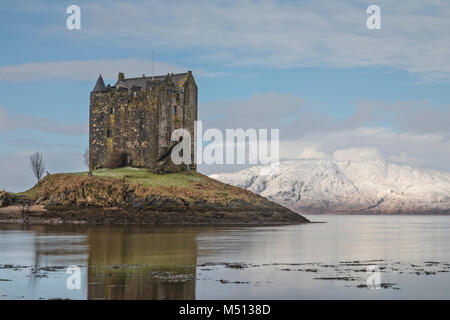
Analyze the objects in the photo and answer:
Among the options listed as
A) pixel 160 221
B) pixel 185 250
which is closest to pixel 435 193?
pixel 160 221

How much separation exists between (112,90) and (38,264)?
5877 cm

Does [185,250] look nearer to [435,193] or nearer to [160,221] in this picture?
[160,221]

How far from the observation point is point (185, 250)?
28.8 m

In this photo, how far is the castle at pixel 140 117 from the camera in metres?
76.2

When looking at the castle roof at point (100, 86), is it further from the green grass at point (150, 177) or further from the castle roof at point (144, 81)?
the green grass at point (150, 177)

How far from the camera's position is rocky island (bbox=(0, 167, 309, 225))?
61.4 meters

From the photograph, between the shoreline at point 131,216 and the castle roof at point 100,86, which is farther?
the castle roof at point 100,86

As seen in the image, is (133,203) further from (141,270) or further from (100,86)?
(141,270)

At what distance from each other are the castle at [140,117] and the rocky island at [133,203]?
27.4 ft

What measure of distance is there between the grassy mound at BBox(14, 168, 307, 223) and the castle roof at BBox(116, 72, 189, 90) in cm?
1479

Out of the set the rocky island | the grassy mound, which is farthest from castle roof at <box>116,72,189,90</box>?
the rocky island

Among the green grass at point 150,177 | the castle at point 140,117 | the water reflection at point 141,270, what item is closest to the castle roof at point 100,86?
the castle at point 140,117

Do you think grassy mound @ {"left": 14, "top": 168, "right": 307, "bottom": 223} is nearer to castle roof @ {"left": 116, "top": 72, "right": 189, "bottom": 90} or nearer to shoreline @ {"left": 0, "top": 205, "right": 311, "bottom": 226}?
shoreline @ {"left": 0, "top": 205, "right": 311, "bottom": 226}
